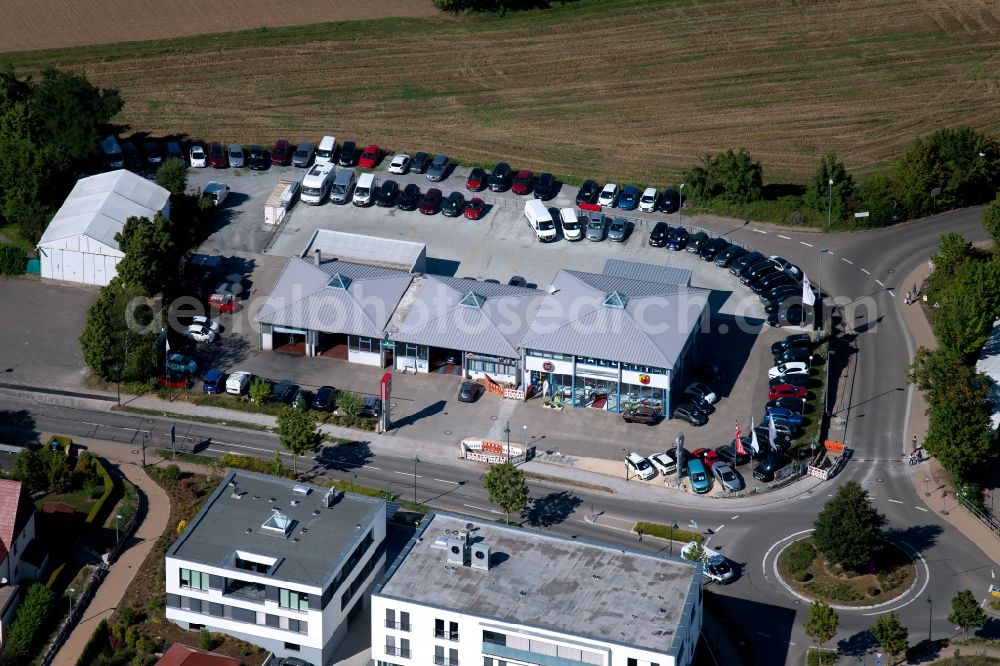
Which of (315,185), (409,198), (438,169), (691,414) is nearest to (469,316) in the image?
(691,414)

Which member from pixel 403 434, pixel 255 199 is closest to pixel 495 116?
pixel 255 199

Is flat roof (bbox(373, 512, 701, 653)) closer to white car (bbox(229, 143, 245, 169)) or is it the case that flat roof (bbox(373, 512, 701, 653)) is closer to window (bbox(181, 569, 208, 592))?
window (bbox(181, 569, 208, 592))

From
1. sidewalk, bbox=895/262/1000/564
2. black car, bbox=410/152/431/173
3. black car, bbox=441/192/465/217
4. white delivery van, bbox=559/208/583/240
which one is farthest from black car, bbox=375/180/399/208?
sidewalk, bbox=895/262/1000/564

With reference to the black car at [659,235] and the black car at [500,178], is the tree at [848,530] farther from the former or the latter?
the black car at [500,178]

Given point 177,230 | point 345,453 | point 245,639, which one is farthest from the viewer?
point 177,230

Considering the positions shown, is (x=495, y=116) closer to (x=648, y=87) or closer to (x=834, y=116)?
(x=648, y=87)

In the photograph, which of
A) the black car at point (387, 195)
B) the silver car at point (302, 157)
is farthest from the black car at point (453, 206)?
the silver car at point (302, 157)

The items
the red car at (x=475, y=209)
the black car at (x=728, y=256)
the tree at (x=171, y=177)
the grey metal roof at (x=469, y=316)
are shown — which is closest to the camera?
the grey metal roof at (x=469, y=316)
